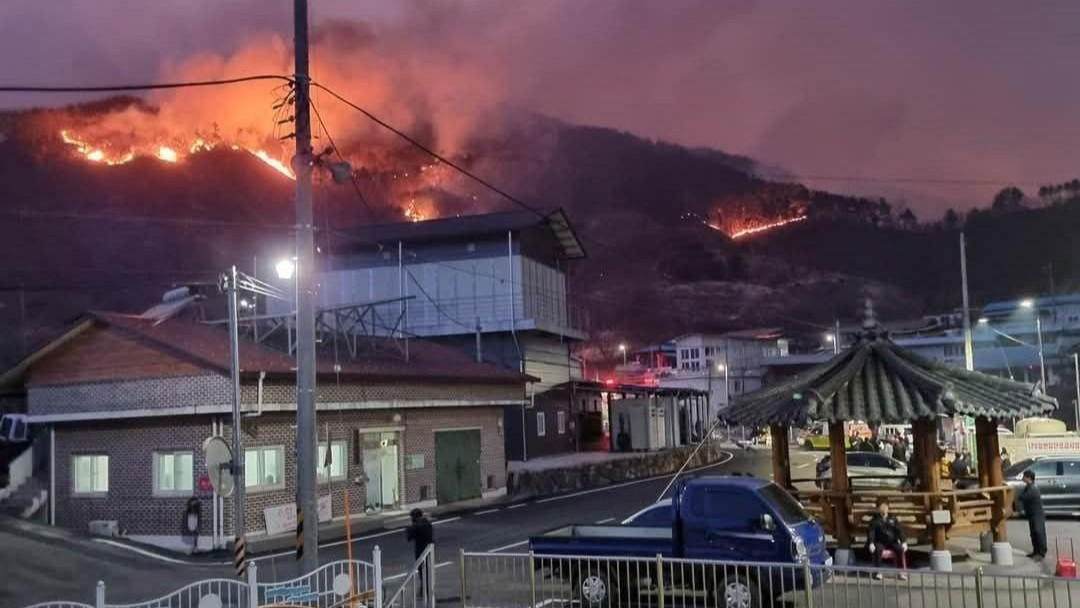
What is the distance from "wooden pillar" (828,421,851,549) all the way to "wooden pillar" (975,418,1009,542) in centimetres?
276

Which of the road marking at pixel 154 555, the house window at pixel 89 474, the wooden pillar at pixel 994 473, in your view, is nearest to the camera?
the wooden pillar at pixel 994 473

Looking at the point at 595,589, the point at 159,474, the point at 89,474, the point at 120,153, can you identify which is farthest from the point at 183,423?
the point at 120,153

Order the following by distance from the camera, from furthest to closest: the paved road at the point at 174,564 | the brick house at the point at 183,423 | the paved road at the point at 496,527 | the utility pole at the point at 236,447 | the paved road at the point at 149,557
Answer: the brick house at the point at 183,423, the paved road at the point at 496,527, the paved road at the point at 149,557, the paved road at the point at 174,564, the utility pole at the point at 236,447

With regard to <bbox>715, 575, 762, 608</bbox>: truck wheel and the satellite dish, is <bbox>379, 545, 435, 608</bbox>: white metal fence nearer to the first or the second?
<bbox>715, 575, 762, 608</bbox>: truck wheel

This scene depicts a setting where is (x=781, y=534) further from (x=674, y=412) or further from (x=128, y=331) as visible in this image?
(x=674, y=412)

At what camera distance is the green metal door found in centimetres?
3209

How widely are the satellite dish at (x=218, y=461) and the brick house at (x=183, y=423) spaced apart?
245 inches

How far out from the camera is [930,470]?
17.1 metres

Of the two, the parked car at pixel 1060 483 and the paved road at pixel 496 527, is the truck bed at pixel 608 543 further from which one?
the parked car at pixel 1060 483

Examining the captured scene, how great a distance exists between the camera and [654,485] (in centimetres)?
3881

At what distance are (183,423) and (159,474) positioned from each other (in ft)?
5.29

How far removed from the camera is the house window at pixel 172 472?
80.1 feet

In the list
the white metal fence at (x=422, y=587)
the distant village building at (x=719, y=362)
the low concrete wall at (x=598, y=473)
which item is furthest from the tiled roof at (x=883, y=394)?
the distant village building at (x=719, y=362)

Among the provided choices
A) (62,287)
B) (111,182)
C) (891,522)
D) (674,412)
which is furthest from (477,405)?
(111,182)
